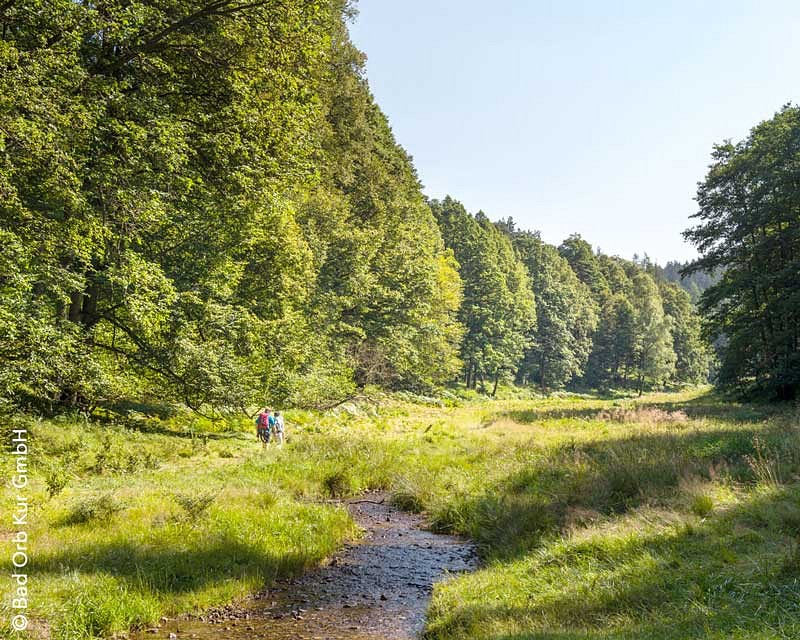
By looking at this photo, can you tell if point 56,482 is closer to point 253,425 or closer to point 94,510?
point 94,510

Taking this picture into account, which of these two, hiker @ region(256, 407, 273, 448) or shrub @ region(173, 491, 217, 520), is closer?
shrub @ region(173, 491, 217, 520)

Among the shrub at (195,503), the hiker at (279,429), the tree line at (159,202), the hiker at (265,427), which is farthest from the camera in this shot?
the hiker at (279,429)

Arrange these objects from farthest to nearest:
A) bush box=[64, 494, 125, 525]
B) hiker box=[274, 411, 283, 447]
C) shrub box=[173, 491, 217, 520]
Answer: hiker box=[274, 411, 283, 447] → shrub box=[173, 491, 217, 520] → bush box=[64, 494, 125, 525]

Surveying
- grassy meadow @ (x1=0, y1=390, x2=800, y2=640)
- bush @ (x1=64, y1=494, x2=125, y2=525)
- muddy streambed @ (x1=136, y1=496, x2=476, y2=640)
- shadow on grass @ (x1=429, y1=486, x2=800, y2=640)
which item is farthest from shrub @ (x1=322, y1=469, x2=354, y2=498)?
shadow on grass @ (x1=429, y1=486, x2=800, y2=640)

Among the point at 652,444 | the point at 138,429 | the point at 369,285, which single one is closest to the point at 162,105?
the point at 138,429

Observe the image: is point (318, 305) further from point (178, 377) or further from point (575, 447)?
point (575, 447)

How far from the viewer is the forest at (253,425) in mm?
6727

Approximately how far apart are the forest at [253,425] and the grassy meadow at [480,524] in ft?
0.17

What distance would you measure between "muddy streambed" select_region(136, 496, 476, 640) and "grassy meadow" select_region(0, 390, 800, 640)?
1.13 ft

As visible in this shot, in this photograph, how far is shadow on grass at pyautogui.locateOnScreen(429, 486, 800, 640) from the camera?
4.81m

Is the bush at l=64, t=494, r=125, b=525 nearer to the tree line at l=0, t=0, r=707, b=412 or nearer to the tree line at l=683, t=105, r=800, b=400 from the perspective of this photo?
the tree line at l=0, t=0, r=707, b=412

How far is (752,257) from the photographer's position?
2892 cm

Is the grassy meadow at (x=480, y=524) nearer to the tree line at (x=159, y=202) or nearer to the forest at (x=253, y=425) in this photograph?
the forest at (x=253, y=425)

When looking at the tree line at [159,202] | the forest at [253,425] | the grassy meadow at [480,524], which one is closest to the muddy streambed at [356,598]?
the forest at [253,425]
